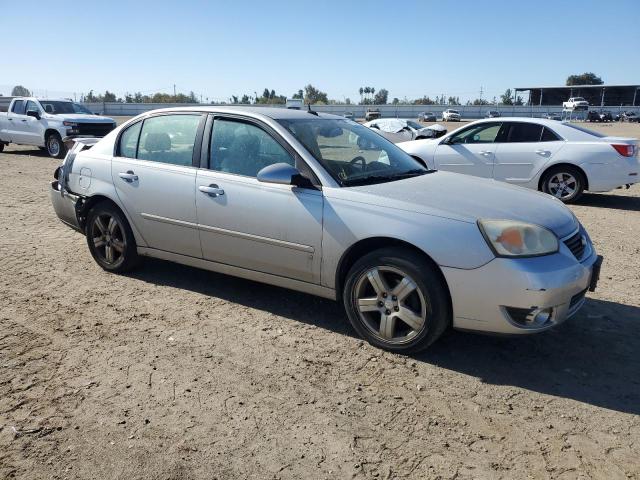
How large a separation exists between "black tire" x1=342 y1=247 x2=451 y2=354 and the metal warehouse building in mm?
102542

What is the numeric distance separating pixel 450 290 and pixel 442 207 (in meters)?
0.55

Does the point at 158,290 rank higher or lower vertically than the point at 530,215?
lower

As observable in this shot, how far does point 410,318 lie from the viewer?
11.9 ft

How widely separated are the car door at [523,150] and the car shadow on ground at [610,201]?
110cm

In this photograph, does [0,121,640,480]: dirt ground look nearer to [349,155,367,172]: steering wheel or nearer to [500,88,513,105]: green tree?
[349,155,367,172]: steering wheel

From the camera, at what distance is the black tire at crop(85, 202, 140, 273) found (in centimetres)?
512

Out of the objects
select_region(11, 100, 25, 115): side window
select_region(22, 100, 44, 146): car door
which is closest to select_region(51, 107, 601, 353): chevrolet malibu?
select_region(22, 100, 44, 146): car door

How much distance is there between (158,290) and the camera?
16.5 ft

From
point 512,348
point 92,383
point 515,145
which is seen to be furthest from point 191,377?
point 515,145

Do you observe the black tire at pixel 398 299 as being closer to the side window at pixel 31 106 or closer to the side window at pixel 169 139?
the side window at pixel 169 139

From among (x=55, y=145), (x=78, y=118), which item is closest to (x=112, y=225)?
(x=78, y=118)

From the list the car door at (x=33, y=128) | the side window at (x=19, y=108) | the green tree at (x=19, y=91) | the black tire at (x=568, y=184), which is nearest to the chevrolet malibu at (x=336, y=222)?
the black tire at (x=568, y=184)

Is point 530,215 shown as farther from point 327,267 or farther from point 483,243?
point 327,267

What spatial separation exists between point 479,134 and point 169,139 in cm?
692
